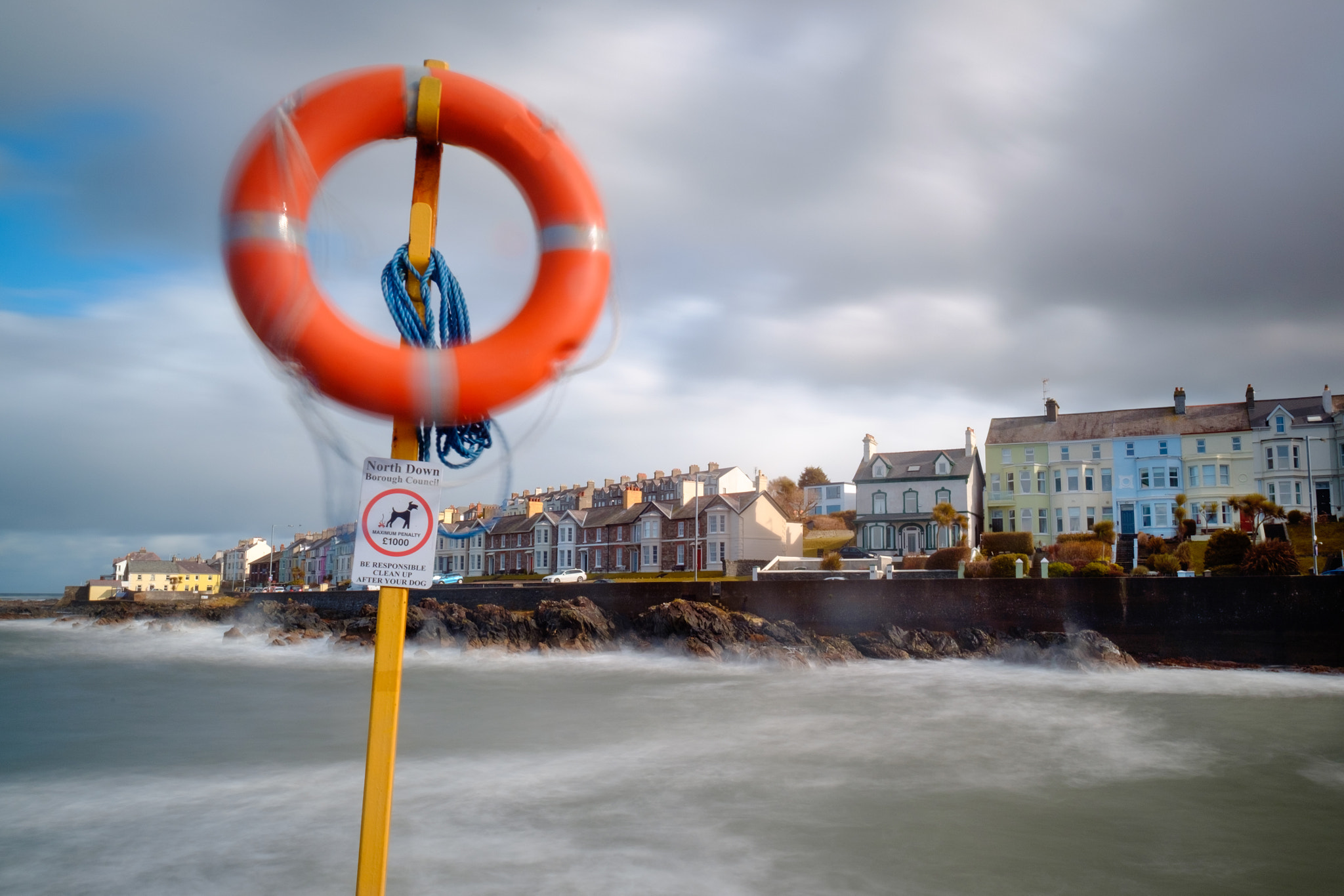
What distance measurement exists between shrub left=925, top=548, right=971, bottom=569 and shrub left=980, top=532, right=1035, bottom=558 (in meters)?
1.75

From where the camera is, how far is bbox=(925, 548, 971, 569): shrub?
27.3 meters

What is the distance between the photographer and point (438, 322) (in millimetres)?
3252

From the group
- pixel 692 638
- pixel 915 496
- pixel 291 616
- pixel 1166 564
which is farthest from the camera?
pixel 291 616

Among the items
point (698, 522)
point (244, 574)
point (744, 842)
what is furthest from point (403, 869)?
point (244, 574)

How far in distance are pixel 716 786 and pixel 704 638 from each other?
13036 mm

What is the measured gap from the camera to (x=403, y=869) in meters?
7.50

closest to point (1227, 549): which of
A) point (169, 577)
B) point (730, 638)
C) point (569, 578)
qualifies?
point (730, 638)

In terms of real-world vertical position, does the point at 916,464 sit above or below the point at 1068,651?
above

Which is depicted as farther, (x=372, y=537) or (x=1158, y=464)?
(x=1158, y=464)

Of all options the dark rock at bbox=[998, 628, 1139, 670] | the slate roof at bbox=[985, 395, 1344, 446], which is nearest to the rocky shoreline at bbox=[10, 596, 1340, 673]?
the dark rock at bbox=[998, 628, 1139, 670]

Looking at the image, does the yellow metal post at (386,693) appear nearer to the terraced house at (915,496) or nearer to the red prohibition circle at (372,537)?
the red prohibition circle at (372,537)

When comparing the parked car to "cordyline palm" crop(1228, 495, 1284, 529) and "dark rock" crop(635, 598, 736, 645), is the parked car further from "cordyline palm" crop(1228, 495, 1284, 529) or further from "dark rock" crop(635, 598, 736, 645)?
"cordyline palm" crop(1228, 495, 1284, 529)

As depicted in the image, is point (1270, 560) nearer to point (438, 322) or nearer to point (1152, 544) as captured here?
point (1152, 544)

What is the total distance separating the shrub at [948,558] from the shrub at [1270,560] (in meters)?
8.01
